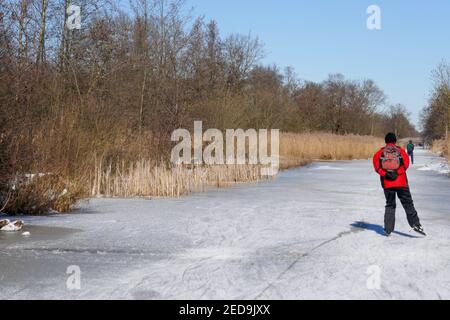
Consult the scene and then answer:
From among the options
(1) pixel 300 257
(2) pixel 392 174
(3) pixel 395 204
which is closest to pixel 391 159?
(2) pixel 392 174

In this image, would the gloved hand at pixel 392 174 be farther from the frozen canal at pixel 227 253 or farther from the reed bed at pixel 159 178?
the reed bed at pixel 159 178

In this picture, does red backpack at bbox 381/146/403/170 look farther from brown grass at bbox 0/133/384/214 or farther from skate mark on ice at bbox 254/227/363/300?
brown grass at bbox 0/133/384/214

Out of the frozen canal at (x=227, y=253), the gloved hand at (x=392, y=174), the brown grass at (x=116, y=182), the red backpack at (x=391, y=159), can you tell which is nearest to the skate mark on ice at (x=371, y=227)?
the frozen canal at (x=227, y=253)

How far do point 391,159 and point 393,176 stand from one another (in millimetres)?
205

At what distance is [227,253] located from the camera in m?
5.69

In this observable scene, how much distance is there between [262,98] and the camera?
24.8 metres

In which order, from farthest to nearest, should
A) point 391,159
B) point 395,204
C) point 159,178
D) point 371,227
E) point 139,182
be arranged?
point 159,178 < point 139,182 < point 371,227 < point 395,204 < point 391,159

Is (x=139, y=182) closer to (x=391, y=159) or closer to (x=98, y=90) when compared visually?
(x=98, y=90)

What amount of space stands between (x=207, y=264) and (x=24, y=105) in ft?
13.2

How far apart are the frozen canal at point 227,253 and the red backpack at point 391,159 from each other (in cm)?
86

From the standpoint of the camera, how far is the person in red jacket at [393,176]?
6.54m

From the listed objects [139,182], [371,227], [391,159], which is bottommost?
[371,227]
